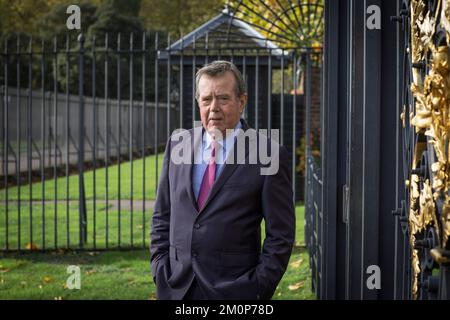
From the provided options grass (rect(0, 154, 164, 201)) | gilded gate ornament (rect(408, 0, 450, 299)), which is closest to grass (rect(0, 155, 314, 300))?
grass (rect(0, 154, 164, 201))

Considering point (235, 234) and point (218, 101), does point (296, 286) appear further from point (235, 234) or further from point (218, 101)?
point (218, 101)

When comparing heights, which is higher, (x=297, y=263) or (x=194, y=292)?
(x=194, y=292)

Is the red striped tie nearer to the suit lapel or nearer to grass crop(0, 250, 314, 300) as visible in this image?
the suit lapel

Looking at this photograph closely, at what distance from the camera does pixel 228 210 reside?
2805 millimetres

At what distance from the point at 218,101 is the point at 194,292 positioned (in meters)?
0.78

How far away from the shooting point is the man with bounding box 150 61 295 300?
9.12 ft

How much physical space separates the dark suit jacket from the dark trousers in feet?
0.06

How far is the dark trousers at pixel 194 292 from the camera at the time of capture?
2820mm

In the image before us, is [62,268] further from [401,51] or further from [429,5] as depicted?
[429,5]

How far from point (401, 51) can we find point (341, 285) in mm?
1781

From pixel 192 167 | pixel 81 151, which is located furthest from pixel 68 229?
pixel 192 167

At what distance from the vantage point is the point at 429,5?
6.27 ft

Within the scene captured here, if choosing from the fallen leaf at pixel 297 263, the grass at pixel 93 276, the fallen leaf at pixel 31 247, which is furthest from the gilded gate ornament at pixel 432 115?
the fallen leaf at pixel 31 247
